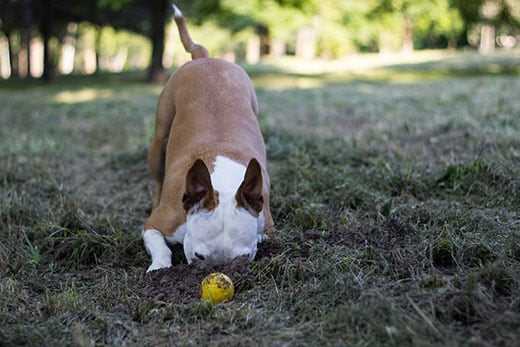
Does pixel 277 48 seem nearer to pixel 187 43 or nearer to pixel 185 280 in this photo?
pixel 187 43

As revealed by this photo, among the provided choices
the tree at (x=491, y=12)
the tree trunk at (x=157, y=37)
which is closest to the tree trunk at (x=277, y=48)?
the tree at (x=491, y=12)

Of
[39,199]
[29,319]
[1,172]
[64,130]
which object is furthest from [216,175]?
[64,130]

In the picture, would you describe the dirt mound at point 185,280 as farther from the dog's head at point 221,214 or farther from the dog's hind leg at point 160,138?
the dog's hind leg at point 160,138

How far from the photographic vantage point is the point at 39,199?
4.86 m

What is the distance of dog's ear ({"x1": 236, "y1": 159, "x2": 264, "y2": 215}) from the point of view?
3334 millimetres

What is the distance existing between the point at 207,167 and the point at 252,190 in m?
0.40

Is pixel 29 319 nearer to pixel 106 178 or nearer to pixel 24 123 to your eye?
pixel 106 178

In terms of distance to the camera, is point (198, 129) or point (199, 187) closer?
point (199, 187)

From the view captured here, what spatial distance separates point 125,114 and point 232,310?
8.12 m

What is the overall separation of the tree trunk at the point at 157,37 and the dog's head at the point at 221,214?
15746 mm

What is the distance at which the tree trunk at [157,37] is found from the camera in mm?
18359

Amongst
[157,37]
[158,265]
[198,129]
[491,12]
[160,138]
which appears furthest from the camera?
[491,12]

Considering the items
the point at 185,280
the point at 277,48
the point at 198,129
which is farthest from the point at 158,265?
the point at 277,48

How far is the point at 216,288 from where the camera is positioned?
293cm
